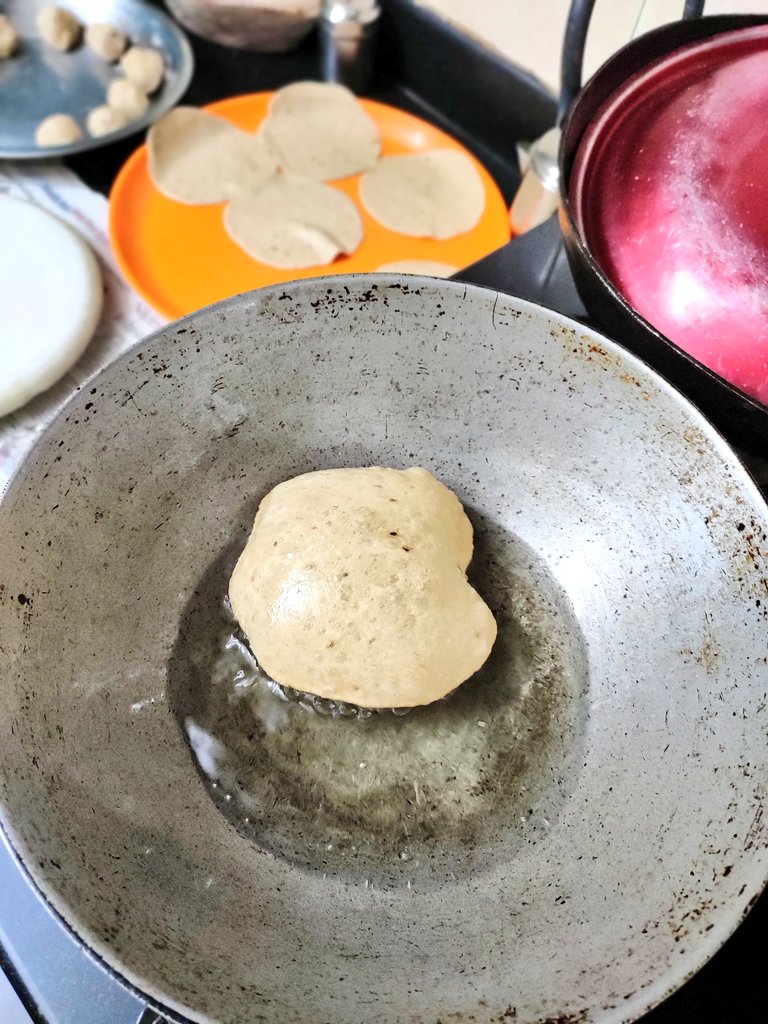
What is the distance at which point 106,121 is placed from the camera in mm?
1128

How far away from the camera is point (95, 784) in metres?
0.49

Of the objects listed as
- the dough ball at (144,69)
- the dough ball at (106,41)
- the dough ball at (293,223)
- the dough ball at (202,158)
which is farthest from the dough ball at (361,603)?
the dough ball at (106,41)

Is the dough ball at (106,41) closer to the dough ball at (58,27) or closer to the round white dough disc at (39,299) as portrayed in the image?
the dough ball at (58,27)

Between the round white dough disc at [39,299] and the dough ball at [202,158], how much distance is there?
0.67 feet

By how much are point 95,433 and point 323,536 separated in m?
0.19

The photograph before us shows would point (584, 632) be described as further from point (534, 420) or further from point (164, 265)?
point (164, 265)

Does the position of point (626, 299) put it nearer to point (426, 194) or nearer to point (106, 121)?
point (426, 194)

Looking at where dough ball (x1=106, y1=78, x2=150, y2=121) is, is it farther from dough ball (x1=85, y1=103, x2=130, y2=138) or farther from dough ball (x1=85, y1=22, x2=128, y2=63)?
dough ball (x1=85, y1=22, x2=128, y2=63)

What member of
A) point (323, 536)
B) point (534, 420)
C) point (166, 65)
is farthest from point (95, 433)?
point (166, 65)

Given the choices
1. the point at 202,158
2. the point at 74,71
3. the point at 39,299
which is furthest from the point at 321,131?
the point at 39,299

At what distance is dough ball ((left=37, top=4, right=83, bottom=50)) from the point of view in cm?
123

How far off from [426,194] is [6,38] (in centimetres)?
74

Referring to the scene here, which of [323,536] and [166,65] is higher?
[166,65]

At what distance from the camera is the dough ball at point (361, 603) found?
596 millimetres
